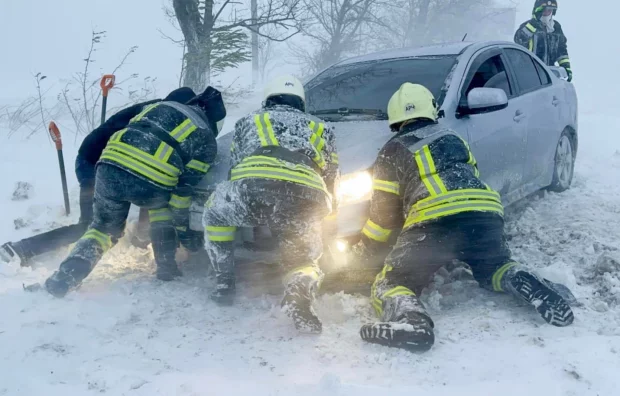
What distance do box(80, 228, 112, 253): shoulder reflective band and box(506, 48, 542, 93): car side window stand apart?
3813 mm

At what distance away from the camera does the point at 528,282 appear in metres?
3.15

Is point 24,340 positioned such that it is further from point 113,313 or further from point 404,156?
point 404,156

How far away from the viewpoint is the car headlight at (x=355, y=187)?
3.59 metres

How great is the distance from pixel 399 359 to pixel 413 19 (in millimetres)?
22622

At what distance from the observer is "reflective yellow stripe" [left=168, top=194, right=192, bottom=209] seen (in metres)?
3.85

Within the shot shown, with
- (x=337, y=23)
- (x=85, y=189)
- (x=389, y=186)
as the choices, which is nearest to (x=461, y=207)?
(x=389, y=186)

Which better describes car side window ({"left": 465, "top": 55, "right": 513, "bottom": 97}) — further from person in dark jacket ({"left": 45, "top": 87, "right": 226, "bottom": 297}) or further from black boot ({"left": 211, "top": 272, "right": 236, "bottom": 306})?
black boot ({"left": 211, "top": 272, "right": 236, "bottom": 306})

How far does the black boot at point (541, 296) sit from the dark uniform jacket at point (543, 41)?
588cm

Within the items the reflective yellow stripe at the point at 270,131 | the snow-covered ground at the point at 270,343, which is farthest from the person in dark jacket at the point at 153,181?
the reflective yellow stripe at the point at 270,131

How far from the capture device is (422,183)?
10.9ft

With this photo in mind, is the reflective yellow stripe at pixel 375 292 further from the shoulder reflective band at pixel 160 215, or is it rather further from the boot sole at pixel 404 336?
the shoulder reflective band at pixel 160 215

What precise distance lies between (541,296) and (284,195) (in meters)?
1.56

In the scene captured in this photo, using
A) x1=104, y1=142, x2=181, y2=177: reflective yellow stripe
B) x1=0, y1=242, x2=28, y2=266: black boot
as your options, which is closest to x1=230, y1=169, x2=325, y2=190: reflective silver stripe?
x1=104, y1=142, x2=181, y2=177: reflective yellow stripe

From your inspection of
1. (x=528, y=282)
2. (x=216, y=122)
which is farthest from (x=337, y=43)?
(x=528, y=282)
